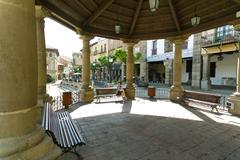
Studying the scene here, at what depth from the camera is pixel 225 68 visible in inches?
834

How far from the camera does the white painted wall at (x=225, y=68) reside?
20344mm

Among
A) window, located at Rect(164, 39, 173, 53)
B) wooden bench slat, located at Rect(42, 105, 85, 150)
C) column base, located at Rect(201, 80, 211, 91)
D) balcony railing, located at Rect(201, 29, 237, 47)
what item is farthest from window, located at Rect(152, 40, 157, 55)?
wooden bench slat, located at Rect(42, 105, 85, 150)

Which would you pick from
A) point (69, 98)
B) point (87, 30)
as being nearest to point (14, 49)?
point (69, 98)

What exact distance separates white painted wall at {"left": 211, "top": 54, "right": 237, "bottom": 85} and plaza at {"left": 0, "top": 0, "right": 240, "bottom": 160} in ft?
44.6

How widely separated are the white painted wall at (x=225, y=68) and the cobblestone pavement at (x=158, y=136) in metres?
15.5

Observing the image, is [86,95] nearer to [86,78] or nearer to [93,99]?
[93,99]

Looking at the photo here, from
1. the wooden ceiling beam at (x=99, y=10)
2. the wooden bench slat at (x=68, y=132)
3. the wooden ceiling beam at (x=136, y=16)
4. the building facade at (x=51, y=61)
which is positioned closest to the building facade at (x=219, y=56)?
the wooden ceiling beam at (x=136, y=16)

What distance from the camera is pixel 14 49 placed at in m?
1.83

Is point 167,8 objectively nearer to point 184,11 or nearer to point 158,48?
point 184,11

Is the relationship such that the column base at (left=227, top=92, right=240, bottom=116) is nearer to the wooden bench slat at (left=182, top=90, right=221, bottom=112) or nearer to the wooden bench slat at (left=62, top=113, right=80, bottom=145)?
the wooden bench slat at (left=182, top=90, right=221, bottom=112)

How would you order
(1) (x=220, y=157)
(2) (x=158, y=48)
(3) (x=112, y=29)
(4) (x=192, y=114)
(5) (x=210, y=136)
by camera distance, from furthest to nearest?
1. (2) (x=158, y=48)
2. (3) (x=112, y=29)
3. (4) (x=192, y=114)
4. (5) (x=210, y=136)
5. (1) (x=220, y=157)

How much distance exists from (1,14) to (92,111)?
668 cm

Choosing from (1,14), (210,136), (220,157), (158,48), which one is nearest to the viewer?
(1,14)

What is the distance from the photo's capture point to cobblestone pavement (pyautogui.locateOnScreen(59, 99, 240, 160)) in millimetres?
3990
